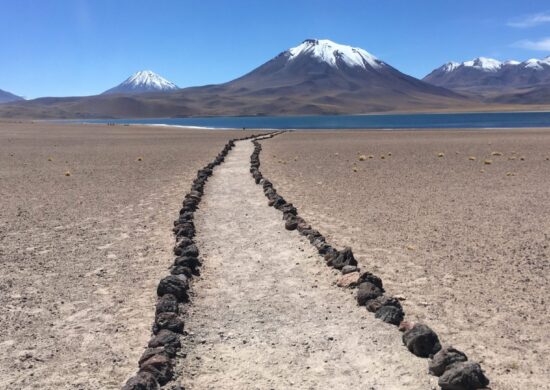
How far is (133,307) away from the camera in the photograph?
7.02 metres

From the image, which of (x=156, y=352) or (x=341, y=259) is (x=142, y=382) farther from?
(x=341, y=259)

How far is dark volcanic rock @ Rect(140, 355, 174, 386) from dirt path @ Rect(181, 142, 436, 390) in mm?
149

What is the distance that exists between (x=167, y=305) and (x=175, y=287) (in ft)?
1.70

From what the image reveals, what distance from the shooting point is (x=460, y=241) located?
9.88 meters

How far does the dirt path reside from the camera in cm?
520

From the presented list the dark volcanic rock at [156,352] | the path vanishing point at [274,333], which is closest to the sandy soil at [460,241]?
the path vanishing point at [274,333]

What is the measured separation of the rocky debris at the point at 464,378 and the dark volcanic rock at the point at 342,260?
318 cm

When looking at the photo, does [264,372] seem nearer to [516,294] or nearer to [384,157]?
[516,294]

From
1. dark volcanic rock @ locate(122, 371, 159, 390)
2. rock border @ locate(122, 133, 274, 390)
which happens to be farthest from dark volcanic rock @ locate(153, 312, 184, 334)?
dark volcanic rock @ locate(122, 371, 159, 390)

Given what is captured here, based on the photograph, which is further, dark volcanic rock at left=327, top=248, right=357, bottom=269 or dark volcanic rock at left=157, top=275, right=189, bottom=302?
dark volcanic rock at left=327, top=248, right=357, bottom=269

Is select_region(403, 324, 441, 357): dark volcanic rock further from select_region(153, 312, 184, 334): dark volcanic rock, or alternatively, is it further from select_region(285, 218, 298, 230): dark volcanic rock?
select_region(285, 218, 298, 230): dark volcanic rock

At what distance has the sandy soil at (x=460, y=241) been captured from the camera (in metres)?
6.01

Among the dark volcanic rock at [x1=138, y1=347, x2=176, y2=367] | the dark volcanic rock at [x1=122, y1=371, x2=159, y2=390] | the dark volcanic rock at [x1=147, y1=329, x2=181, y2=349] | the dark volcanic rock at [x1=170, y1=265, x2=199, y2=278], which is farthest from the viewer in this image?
the dark volcanic rock at [x1=170, y1=265, x2=199, y2=278]

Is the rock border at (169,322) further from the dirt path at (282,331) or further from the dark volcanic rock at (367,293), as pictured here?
the dark volcanic rock at (367,293)
